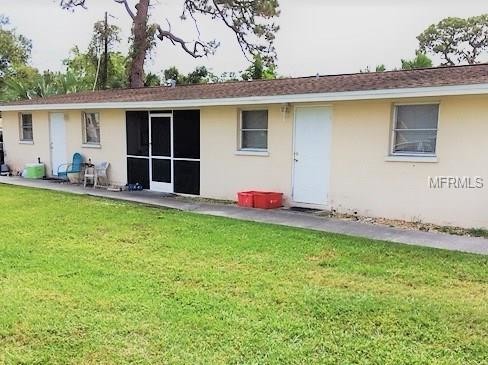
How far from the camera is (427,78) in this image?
8883 millimetres

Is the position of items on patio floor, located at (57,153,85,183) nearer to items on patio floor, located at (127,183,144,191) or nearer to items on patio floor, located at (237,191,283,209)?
items on patio floor, located at (127,183,144,191)

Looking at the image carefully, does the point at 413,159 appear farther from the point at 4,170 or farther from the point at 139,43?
the point at 139,43

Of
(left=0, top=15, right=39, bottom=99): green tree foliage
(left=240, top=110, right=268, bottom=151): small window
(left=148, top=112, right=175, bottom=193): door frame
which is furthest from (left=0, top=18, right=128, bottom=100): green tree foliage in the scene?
(left=240, top=110, right=268, bottom=151): small window

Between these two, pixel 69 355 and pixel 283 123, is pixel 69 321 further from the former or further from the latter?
pixel 283 123

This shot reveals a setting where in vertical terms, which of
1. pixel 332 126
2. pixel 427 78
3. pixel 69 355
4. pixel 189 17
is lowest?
pixel 69 355

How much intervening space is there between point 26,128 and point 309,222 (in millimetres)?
12494

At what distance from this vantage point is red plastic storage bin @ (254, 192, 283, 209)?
1016cm

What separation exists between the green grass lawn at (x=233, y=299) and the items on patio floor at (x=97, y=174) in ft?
20.9

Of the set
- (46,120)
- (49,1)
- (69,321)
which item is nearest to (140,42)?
(49,1)

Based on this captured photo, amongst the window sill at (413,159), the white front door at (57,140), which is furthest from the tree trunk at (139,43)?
the window sill at (413,159)

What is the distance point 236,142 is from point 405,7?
18.1m

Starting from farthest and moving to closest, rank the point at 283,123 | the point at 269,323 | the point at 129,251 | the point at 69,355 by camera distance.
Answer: the point at 283,123, the point at 129,251, the point at 269,323, the point at 69,355

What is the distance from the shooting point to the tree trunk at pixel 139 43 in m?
27.7

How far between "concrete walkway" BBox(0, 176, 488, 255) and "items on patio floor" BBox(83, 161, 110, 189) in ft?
3.06
